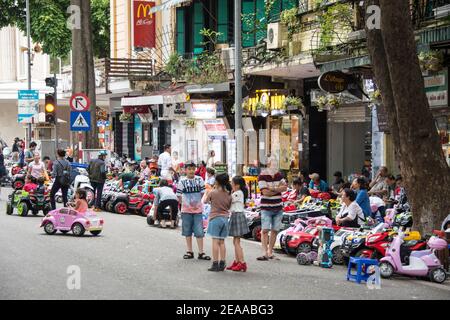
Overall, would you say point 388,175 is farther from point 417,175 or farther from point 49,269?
point 49,269

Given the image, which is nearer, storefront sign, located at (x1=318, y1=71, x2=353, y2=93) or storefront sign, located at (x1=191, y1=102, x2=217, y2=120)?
storefront sign, located at (x1=318, y1=71, x2=353, y2=93)

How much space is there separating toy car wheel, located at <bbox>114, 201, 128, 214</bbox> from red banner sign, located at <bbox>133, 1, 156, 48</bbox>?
38.3 feet

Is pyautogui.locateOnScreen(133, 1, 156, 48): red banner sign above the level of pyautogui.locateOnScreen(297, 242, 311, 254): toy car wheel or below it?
above

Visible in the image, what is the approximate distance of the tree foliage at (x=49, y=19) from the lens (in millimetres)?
45844

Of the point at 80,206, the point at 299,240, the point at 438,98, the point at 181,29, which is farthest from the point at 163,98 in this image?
the point at 299,240

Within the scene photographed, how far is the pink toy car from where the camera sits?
60.9 ft

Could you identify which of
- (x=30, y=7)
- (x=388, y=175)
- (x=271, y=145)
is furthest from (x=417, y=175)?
(x=30, y=7)

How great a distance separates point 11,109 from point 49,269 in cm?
5314

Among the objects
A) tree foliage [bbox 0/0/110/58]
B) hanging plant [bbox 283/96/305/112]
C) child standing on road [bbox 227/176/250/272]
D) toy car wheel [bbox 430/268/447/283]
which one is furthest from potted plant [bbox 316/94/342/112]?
tree foliage [bbox 0/0/110/58]

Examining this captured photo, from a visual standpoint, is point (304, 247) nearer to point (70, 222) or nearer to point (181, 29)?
point (70, 222)

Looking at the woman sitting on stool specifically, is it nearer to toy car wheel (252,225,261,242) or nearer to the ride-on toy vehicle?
toy car wheel (252,225,261,242)

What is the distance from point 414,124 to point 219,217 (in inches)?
149

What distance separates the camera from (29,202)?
2286 centimetres

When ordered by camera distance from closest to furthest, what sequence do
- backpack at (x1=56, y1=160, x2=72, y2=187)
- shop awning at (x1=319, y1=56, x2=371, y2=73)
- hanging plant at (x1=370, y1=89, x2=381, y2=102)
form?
1. shop awning at (x1=319, y1=56, x2=371, y2=73)
2. hanging plant at (x1=370, y1=89, x2=381, y2=102)
3. backpack at (x1=56, y1=160, x2=72, y2=187)
